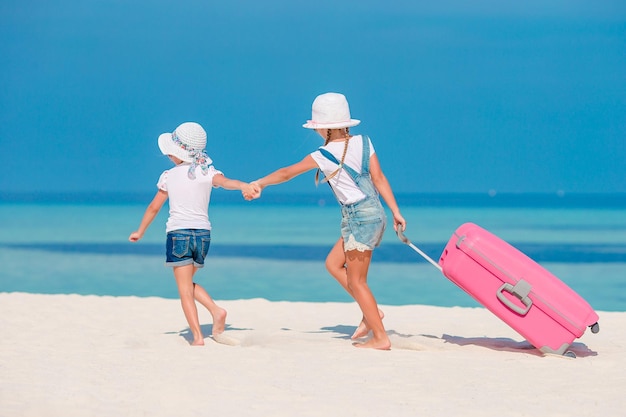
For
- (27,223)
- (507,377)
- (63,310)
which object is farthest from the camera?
(27,223)

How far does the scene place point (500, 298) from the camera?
5594 millimetres

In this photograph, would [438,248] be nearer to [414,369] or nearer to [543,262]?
[543,262]

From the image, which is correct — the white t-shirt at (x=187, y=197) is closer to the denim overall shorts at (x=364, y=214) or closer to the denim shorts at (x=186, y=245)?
the denim shorts at (x=186, y=245)

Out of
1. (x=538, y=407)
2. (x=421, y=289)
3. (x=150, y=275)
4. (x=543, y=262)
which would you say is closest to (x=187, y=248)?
(x=538, y=407)

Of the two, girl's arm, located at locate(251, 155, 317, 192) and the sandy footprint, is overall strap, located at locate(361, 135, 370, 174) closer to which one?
girl's arm, located at locate(251, 155, 317, 192)

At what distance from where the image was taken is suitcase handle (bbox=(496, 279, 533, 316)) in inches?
218

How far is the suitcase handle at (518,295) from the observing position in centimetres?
553

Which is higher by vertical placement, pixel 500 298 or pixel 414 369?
pixel 500 298

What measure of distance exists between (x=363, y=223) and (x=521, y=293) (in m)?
1.05

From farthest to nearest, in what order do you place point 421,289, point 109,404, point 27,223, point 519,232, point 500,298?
1. point 27,223
2. point 519,232
3. point 421,289
4. point 500,298
5. point 109,404

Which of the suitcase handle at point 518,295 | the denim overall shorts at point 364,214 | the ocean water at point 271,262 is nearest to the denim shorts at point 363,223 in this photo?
the denim overall shorts at point 364,214

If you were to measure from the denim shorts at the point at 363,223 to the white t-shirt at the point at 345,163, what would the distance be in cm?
5

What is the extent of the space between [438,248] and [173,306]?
39.1 ft

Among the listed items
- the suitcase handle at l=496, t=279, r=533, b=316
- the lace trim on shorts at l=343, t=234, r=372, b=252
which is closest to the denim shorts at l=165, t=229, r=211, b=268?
the lace trim on shorts at l=343, t=234, r=372, b=252
